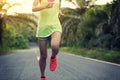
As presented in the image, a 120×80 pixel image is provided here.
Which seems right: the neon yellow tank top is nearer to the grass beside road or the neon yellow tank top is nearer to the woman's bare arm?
the woman's bare arm

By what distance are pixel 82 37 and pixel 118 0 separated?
1393 centimetres

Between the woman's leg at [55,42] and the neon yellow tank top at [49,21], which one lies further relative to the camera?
the neon yellow tank top at [49,21]

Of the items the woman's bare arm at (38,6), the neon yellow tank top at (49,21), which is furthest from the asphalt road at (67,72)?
the woman's bare arm at (38,6)

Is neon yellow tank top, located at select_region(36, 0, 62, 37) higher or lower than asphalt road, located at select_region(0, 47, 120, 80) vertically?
higher

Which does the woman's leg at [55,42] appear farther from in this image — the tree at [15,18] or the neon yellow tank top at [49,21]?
the tree at [15,18]

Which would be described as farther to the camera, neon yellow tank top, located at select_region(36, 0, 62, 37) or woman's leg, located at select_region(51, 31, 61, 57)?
neon yellow tank top, located at select_region(36, 0, 62, 37)

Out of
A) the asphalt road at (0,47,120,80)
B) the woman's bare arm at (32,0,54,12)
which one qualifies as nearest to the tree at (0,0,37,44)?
the asphalt road at (0,47,120,80)

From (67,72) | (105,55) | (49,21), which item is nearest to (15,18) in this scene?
(105,55)

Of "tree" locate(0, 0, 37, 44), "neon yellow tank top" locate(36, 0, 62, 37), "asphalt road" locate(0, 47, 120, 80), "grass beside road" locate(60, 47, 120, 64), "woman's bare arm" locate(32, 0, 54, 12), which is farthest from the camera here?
"tree" locate(0, 0, 37, 44)

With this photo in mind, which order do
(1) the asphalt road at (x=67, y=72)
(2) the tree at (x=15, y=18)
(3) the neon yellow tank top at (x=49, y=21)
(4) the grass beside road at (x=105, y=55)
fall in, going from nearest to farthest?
(3) the neon yellow tank top at (x=49, y=21)
(1) the asphalt road at (x=67, y=72)
(4) the grass beside road at (x=105, y=55)
(2) the tree at (x=15, y=18)

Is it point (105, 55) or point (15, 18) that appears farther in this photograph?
point (15, 18)

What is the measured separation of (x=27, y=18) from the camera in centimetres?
3775

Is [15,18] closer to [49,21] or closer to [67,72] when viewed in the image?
[67,72]

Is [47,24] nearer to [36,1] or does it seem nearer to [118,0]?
[36,1]
